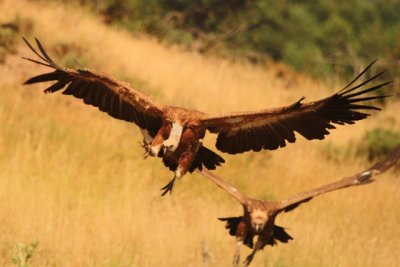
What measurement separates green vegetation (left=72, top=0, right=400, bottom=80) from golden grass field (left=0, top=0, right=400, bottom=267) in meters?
8.69

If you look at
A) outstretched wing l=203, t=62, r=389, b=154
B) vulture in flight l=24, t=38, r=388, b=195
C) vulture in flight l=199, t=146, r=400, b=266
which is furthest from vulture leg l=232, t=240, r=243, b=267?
outstretched wing l=203, t=62, r=389, b=154

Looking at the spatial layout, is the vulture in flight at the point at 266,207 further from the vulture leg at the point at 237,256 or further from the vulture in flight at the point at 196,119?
the vulture in flight at the point at 196,119

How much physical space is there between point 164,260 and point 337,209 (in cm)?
331

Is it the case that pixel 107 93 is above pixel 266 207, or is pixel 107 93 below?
above

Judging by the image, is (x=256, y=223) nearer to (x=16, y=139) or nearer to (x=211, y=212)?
(x=211, y=212)

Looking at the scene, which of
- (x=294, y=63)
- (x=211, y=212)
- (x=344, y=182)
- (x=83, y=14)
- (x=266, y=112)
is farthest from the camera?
(x=294, y=63)

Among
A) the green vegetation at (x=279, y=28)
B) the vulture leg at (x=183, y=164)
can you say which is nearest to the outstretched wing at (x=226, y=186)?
the vulture leg at (x=183, y=164)

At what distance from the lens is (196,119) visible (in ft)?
20.3

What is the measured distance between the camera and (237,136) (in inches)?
269

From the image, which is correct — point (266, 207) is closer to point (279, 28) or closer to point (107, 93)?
point (107, 93)

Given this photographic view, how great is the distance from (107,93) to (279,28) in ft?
103

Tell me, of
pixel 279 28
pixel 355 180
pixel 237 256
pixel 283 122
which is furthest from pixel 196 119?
pixel 279 28

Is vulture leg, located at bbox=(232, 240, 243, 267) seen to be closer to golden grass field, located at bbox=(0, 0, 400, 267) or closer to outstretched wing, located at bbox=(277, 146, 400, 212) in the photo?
outstretched wing, located at bbox=(277, 146, 400, 212)

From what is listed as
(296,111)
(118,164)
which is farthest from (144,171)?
(296,111)
